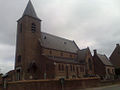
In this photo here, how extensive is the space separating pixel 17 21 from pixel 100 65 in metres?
34.2

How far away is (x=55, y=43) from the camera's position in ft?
147

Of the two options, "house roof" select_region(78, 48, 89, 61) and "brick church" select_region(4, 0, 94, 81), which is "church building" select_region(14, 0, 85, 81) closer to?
"brick church" select_region(4, 0, 94, 81)

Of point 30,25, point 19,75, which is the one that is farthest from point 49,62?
point 30,25

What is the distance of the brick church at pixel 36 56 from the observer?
34.8 meters

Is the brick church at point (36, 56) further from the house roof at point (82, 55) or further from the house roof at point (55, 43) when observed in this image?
the house roof at point (82, 55)

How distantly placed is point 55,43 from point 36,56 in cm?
941

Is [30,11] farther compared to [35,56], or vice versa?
[30,11]

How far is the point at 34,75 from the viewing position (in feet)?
119

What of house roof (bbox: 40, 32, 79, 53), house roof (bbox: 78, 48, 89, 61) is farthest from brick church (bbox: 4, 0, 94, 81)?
house roof (bbox: 78, 48, 89, 61)

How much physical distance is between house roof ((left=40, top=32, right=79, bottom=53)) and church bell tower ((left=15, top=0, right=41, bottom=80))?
2808 mm

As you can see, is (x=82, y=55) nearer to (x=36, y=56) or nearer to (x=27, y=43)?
(x=36, y=56)

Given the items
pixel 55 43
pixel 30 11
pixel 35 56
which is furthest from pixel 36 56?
pixel 30 11

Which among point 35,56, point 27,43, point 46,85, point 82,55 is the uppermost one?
point 27,43

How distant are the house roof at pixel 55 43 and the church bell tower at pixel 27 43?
2.81m
